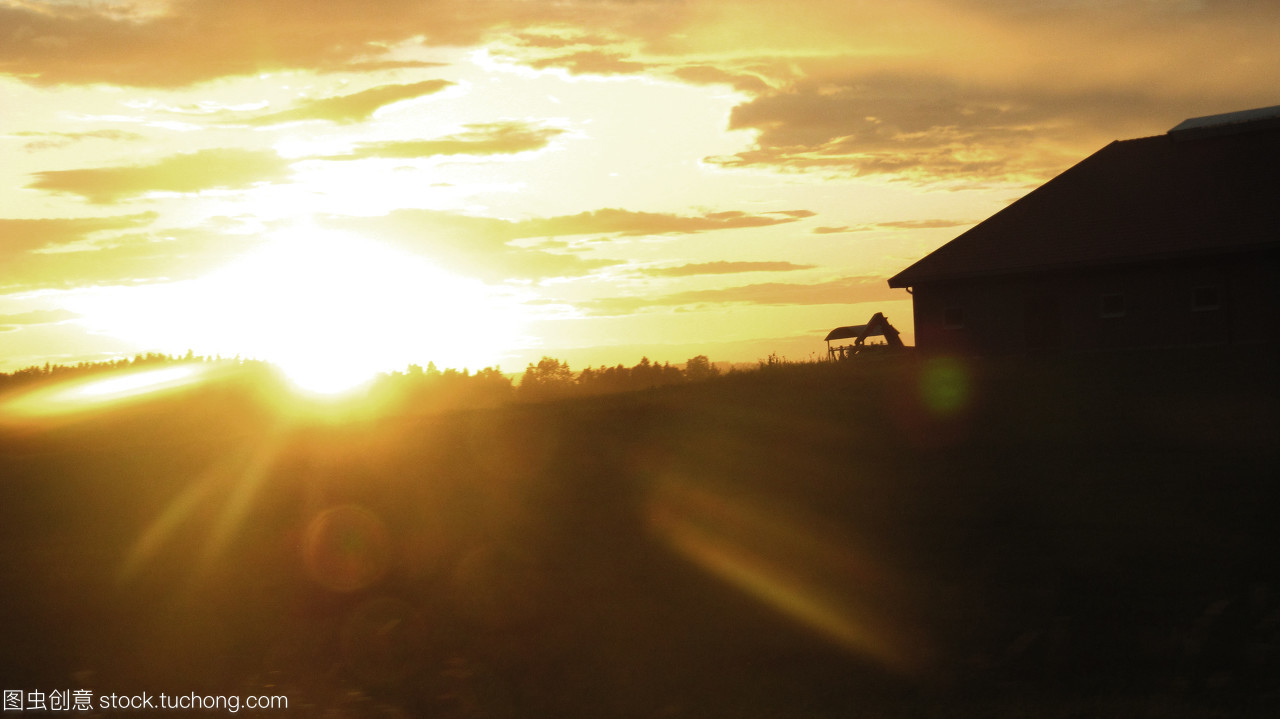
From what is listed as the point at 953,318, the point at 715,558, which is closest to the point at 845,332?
the point at 953,318

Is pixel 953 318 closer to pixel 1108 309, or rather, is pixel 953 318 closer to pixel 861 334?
pixel 1108 309

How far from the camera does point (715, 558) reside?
15484mm

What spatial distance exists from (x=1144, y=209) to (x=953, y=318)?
655cm

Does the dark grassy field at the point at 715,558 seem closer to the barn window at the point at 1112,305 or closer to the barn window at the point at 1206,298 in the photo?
the barn window at the point at 1206,298

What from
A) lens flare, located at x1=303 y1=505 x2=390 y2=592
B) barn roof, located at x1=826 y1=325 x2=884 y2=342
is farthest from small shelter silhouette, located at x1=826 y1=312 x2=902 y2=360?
lens flare, located at x1=303 y1=505 x2=390 y2=592

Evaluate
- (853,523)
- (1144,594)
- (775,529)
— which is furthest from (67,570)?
(1144,594)

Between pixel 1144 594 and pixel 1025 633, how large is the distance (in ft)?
8.38

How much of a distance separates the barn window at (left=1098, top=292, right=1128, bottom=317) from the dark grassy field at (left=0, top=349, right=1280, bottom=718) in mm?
5048

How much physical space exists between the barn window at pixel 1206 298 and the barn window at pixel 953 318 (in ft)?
22.0

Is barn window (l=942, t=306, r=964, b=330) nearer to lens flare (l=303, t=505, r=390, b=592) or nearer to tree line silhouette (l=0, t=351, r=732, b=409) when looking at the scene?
tree line silhouette (l=0, t=351, r=732, b=409)

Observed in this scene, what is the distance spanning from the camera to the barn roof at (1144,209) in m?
30.2

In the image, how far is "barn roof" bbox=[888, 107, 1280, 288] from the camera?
30.2 m

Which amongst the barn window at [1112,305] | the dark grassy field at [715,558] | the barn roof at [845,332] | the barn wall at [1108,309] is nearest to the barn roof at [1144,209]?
the barn wall at [1108,309]

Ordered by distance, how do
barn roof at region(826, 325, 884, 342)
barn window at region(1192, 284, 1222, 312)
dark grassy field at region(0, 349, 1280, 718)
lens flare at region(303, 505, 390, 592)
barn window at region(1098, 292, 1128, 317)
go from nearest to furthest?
dark grassy field at region(0, 349, 1280, 718)
lens flare at region(303, 505, 390, 592)
barn window at region(1192, 284, 1222, 312)
barn window at region(1098, 292, 1128, 317)
barn roof at region(826, 325, 884, 342)
